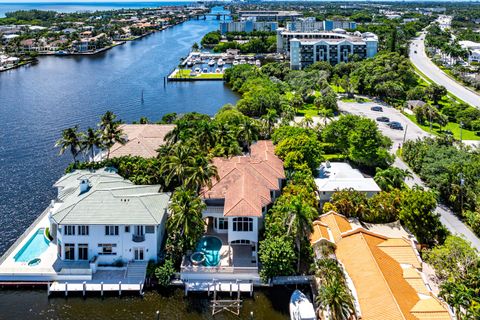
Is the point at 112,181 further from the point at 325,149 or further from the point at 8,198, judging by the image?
the point at 325,149

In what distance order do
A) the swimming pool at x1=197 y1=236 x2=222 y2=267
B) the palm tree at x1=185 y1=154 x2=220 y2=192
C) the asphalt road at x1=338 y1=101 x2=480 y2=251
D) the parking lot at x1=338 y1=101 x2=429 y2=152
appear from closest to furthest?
1. the swimming pool at x1=197 y1=236 x2=222 y2=267
2. the palm tree at x1=185 y1=154 x2=220 y2=192
3. the asphalt road at x1=338 y1=101 x2=480 y2=251
4. the parking lot at x1=338 y1=101 x2=429 y2=152

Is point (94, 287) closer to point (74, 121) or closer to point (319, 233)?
point (319, 233)

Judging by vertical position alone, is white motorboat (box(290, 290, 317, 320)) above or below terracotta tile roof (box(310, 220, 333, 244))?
below

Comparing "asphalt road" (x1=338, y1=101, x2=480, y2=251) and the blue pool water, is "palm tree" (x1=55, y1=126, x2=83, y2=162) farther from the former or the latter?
"asphalt road" (x1=338, y1=101, x2=480, y2=251)

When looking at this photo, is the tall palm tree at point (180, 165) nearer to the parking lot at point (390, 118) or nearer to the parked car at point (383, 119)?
the parking lot at point (390, 118)

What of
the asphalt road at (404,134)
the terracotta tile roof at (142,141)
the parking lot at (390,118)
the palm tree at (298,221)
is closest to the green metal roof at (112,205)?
the palm tree at (298,221)

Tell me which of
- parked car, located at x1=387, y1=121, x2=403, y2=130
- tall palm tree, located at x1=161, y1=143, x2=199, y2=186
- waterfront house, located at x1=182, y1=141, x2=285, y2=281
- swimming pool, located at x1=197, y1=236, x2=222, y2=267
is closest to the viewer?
waterfront house, located at x1=182, y1=141, x2=285, y2=281

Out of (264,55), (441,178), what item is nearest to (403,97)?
(441,178)

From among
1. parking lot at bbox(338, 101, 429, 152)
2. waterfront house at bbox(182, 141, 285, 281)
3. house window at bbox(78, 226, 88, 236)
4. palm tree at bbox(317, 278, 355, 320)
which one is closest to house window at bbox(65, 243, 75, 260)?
house window at bbox(78, 226, 88, 236)
